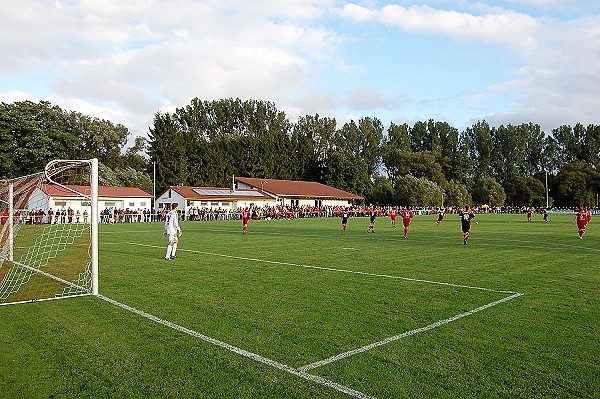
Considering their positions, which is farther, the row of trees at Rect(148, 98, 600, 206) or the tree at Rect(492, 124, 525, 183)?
the tree at Rect(492, 124, 525, 183)

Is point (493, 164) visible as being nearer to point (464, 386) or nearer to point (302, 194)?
point (302, 194)

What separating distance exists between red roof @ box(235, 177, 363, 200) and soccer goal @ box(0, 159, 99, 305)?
47205 millimetres

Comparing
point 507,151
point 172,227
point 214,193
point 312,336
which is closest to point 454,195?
point 507,151

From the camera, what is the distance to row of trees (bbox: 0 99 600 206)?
60.8m

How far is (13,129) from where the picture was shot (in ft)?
184

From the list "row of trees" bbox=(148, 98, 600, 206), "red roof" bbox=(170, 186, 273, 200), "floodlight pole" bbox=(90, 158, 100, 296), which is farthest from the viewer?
"row of trees" bbox=(148, 98, 600, 206)

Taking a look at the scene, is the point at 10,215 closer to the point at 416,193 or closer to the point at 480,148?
the point at 416,193

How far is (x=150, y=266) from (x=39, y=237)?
41.6 ft

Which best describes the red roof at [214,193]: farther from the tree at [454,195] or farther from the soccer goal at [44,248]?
the tree at [454,195]

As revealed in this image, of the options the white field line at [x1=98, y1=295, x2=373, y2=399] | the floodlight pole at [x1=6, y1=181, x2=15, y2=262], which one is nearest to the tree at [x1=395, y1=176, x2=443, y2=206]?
the floodlight pole at [x1=6, y1=181, x2=15, y2=262]

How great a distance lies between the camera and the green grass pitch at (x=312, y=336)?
4973mm

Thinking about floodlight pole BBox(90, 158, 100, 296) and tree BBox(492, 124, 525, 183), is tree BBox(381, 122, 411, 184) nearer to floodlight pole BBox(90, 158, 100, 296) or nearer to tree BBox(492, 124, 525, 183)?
tree BBox(492, 124, 525, 183)

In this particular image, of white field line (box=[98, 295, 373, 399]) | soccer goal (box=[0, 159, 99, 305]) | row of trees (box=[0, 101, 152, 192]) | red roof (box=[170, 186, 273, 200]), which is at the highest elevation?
row of trees (box=[0, 101, 152, 192])

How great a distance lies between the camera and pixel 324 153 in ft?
294
